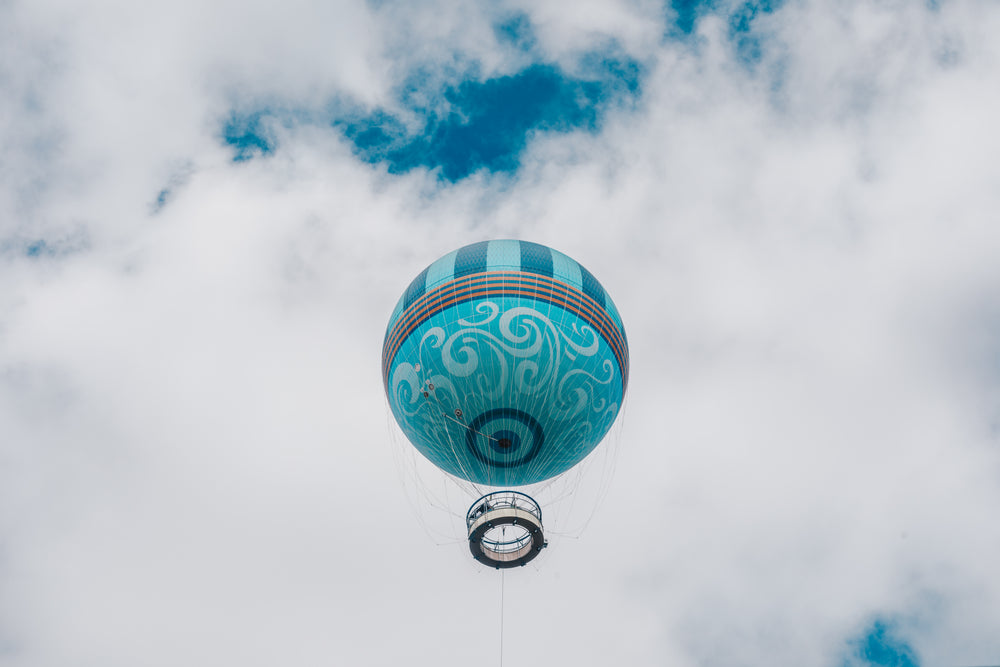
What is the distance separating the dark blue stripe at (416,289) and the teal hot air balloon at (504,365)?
0.15 feet

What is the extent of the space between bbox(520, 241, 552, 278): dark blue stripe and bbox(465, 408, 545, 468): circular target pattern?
4136mm

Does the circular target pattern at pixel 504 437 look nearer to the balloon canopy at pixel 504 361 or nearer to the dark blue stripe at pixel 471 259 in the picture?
the balloon canopy at pixel 504 361

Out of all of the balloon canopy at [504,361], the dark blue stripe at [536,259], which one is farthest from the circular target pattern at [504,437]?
the dark blue stripe at [536,259]

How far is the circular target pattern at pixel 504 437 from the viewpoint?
2158 centimetres

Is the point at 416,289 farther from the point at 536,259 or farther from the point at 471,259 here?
the point at 536,259

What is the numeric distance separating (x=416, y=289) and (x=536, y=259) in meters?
3.75

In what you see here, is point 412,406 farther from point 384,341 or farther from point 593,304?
point 593,304

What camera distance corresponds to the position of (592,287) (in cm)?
2322

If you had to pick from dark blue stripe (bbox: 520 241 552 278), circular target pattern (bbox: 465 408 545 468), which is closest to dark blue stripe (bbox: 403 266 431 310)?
dark blue stripe (bbox: 520 241 552 278)

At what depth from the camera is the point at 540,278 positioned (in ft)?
72.3

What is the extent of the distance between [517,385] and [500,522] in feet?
12.3

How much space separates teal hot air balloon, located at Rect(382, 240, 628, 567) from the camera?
2109 cm

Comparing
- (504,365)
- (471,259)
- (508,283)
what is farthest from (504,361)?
(471,259)

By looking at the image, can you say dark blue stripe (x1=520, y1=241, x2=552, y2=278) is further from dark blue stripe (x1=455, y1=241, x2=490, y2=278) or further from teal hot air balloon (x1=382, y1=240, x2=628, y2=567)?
dark blue stripe (x1=455, y1=241, x2=490, y2=278)
